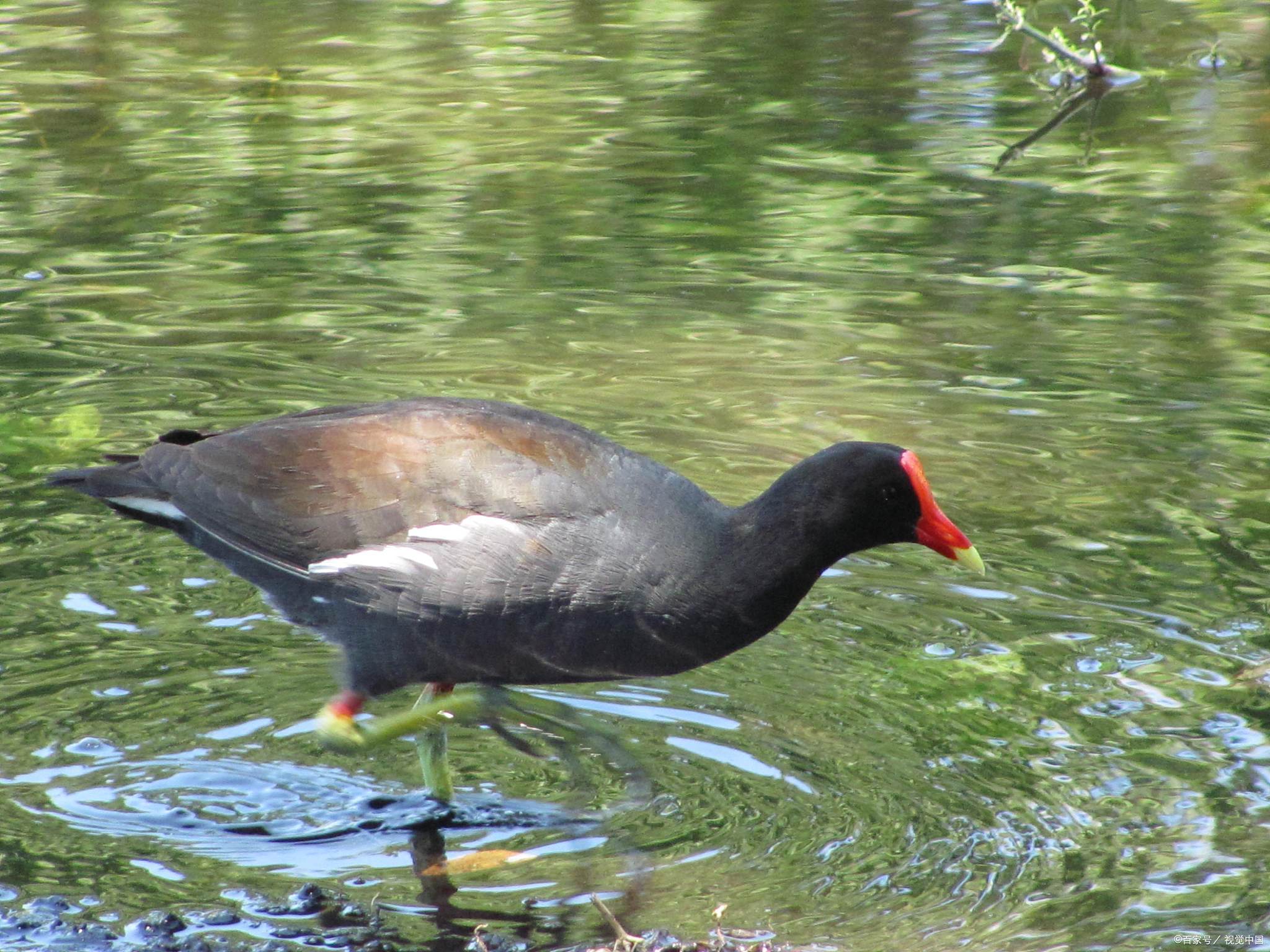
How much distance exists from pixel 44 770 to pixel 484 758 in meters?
0.95

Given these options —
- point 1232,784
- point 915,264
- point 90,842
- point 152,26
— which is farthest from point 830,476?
point 152,26

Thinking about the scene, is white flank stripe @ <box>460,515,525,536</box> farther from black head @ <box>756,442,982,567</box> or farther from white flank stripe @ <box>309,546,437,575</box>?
black head @ <box>756,442,982,567</box>

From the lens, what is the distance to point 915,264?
690 centimetres

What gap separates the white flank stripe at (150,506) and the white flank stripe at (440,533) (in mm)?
648

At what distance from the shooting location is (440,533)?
361cm

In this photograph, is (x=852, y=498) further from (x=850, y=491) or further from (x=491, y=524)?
(x=491, y=524)

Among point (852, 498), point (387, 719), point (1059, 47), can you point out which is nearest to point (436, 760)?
point (387, 719)

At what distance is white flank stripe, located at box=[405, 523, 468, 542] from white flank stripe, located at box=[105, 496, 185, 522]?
2.12 ft

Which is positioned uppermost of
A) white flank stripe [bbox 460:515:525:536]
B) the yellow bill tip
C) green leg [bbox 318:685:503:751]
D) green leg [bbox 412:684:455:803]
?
white flank stripe [bbox 460:515:525:536]

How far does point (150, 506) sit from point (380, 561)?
0.71m

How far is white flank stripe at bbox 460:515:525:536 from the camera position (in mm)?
3543

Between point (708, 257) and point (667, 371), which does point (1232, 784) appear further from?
point (708, 257)

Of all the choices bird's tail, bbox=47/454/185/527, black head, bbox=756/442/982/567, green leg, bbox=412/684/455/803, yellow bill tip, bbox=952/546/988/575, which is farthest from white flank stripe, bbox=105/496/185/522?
yellow bill tip, bbox=952/546/988/575

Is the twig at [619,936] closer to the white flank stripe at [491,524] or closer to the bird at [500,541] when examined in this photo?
the bird at [500,541]
